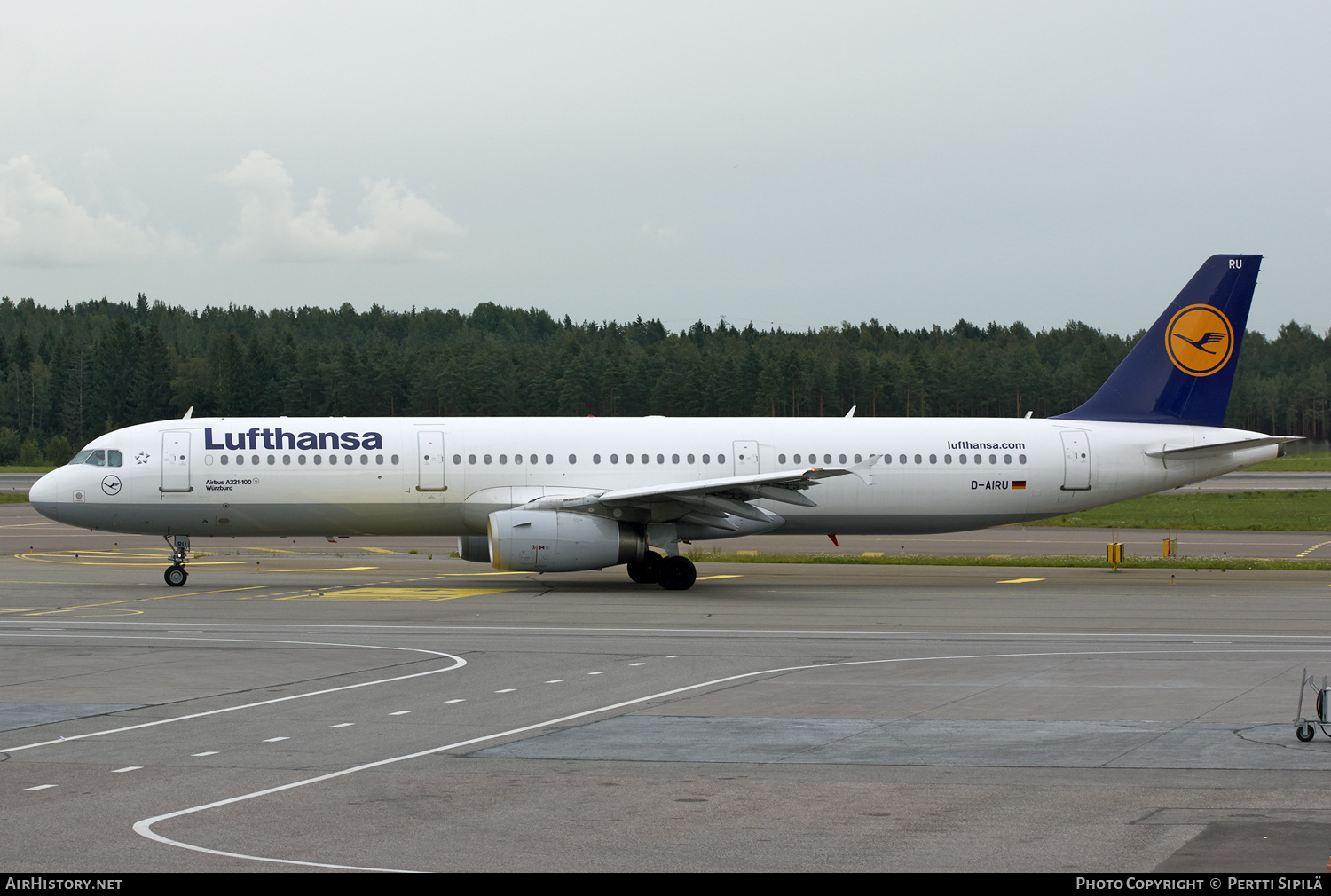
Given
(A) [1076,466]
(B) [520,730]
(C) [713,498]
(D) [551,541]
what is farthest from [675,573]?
(B) [520,730]

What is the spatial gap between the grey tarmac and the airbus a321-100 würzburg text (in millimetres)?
3416

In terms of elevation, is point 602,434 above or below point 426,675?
above

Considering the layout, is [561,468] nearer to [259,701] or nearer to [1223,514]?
[259,701]

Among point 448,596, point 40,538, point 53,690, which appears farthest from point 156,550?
point 53,690

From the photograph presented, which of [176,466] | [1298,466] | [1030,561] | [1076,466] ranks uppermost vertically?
[1298,466]

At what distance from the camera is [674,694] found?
15.8m

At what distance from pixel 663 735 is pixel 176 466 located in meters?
20.5

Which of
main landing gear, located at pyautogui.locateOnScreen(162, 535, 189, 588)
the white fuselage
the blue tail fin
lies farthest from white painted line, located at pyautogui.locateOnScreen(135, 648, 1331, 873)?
main landing gear, located at pyautogui.locateOnScreen(162, 535, 189, 588)

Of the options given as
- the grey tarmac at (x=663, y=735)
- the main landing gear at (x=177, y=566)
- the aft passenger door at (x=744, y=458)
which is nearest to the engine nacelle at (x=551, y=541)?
the grey tarmac at (x=663, y=735)

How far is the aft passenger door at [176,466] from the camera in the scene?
3017 cm

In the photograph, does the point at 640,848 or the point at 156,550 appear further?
the point at 156,550

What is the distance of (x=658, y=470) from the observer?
31.4m
